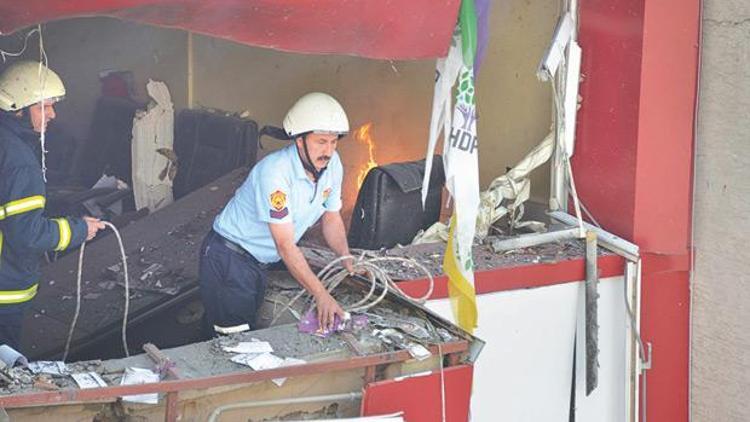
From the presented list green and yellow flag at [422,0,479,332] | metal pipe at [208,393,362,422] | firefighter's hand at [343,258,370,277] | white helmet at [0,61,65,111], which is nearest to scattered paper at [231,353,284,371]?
metal pipe at [208,393,362,422]

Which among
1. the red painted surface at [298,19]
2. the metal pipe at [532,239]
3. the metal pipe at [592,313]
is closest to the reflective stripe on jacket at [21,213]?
the red painted surface at [298,19]

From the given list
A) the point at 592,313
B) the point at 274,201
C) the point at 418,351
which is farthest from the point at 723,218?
the point at 274,201

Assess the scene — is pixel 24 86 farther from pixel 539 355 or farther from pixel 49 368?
pixel 539 355

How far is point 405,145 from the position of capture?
8938 mm

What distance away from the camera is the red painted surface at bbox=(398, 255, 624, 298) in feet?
20.1

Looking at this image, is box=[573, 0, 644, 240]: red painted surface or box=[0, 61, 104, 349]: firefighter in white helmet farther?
box=[573, 0, 644, 240]: red painted surface

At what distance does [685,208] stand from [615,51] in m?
1.07

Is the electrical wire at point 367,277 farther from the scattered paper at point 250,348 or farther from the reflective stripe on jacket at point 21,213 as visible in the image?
the reflective stripe on jacket at point 21,213

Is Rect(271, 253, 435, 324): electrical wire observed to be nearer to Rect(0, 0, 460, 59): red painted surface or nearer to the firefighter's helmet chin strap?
the firefighter's helmet chin strap

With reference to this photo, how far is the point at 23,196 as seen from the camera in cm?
527

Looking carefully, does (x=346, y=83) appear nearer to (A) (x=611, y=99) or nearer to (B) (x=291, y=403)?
(A) (x=611, y=99)

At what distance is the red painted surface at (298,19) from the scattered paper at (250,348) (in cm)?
137

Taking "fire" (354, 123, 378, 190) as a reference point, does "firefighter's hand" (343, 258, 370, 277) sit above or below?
below

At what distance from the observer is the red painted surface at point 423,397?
486 cm
